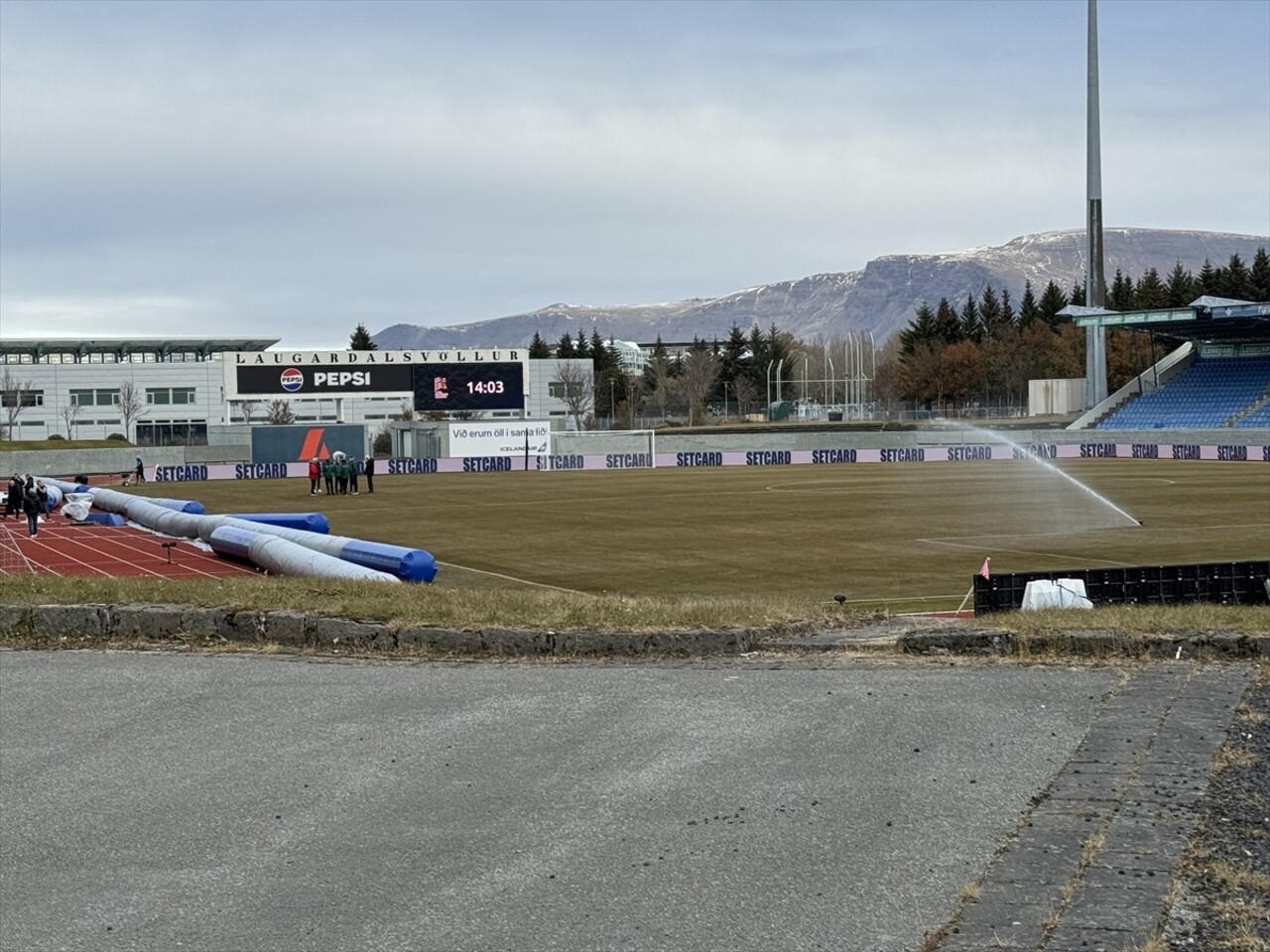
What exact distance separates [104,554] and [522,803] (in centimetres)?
3117

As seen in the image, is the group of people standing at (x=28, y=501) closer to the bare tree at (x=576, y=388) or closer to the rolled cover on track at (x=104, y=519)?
the rolled cover on track at (x=104, y=519)

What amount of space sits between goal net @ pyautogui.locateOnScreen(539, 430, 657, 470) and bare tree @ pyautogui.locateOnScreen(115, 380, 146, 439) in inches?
1665

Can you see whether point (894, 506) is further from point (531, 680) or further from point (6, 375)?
point (6, 375)

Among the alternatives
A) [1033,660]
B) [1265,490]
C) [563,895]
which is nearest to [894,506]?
[1265,490]

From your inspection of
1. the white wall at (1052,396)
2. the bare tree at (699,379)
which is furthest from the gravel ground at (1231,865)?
the bare tree at (699,379)

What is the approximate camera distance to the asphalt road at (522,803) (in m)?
7.09

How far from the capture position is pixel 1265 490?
2164 inches

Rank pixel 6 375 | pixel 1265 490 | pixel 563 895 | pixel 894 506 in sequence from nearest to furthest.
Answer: pixel 563 895, pixel 894 506, pixel 1265 490, pixel 6 375

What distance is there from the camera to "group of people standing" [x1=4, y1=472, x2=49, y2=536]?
43.6 m

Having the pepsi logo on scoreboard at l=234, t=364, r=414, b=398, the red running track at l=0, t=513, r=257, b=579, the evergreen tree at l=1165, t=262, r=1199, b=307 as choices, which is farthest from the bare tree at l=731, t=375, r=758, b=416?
the red running track at l=0, t=513, r=257, b=579

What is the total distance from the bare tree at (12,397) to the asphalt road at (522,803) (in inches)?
4633

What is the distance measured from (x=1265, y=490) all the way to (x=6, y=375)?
102m

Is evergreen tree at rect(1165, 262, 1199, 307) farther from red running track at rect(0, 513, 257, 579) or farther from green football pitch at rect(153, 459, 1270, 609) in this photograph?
red running track at rect(0, 513, 257, 579)

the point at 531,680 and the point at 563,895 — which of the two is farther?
the point at 531,680
